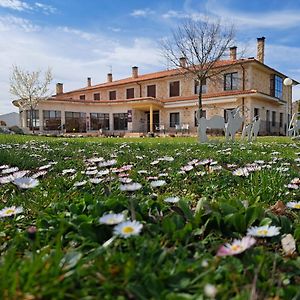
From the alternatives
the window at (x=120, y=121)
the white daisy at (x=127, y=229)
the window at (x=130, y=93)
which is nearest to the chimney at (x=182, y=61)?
the window at (x=120, y=121)

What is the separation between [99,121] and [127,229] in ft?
121

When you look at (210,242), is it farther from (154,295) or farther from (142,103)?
(142,103)

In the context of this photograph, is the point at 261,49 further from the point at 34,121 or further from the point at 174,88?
the point at 34,121

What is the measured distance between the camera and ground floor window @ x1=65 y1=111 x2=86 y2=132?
1403 inches

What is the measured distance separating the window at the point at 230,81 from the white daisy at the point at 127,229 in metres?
31.0

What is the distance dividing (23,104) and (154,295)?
3890 centimetres

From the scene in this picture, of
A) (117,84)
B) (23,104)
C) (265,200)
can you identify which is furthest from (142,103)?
(265,200)

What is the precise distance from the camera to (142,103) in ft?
110

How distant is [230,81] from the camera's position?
3059cm

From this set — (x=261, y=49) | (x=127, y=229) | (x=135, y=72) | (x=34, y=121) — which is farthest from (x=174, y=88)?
(x=127, y=229)

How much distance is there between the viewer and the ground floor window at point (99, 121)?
3688 cm

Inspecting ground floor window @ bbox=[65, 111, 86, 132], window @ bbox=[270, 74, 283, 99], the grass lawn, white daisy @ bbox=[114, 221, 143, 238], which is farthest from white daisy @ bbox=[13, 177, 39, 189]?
ground floor window @ bbox=[65, 111, 86, 132]

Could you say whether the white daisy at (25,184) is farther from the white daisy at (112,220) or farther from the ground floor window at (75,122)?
the ground floor window at (75,122)

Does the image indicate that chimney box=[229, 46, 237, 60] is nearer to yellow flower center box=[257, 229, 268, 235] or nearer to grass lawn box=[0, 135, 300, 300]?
grass lawn box=[0, 135, 300, 300]
